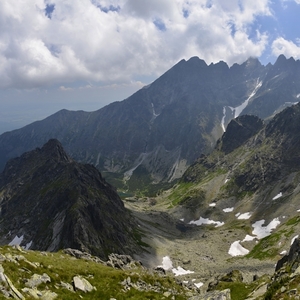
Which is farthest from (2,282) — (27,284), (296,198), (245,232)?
(296,198)

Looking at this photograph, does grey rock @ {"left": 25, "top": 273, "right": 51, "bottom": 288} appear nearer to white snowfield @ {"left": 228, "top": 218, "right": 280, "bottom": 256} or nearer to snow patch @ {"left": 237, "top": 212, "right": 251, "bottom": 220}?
white snowfield @ {"left": 228, "top": 218, "right": 280, "bottom": 256}

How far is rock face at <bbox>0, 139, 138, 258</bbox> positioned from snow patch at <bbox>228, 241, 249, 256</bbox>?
4955 cm

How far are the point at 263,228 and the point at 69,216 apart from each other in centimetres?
11166

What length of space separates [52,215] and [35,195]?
141 ft

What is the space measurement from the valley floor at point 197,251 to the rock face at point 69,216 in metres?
13.6

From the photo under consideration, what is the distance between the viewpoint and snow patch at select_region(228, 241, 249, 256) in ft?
472

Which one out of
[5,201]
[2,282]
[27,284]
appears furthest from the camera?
[5,201]

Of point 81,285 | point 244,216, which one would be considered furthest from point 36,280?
point 244,216

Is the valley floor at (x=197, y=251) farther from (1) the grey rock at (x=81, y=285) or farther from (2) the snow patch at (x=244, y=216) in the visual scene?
(1) the grey rock at (x=81, y=285)

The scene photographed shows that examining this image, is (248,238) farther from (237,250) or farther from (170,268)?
(170,268)

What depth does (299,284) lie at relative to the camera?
2227cm

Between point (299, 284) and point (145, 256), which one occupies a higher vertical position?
point (299, 284)

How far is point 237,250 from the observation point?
147250 mm

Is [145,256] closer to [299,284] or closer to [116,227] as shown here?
[116,227]
